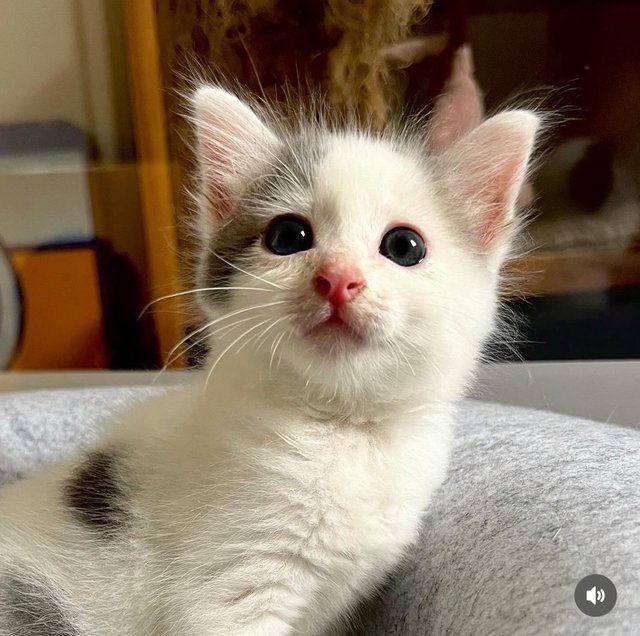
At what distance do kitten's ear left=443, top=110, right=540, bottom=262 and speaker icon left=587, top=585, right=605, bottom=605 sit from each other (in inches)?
15.1

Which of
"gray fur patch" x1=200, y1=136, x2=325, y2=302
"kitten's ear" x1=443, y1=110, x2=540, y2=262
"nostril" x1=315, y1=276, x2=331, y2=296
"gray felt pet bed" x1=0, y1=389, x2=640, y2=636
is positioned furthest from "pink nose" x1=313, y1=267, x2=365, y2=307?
"gray felt pet bed" x1=0, y1=389, x2=640, y2=636

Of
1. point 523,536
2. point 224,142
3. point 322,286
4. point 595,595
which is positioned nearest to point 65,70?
point 224,142

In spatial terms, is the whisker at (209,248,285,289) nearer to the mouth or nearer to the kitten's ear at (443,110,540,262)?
the mouth

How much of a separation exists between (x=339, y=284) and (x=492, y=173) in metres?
0.30

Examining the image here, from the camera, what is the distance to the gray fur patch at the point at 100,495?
81 cm

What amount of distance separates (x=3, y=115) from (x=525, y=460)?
1.97 metres

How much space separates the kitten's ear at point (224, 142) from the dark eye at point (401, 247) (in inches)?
8.7

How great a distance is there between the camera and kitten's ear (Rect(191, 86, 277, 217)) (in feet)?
2.76

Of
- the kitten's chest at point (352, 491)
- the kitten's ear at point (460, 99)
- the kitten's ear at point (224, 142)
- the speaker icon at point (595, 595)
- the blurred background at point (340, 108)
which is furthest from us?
the blurred background at point (340, 108)

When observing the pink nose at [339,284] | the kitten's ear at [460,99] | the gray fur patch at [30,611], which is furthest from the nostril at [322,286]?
the kitten's ear at [460,99]

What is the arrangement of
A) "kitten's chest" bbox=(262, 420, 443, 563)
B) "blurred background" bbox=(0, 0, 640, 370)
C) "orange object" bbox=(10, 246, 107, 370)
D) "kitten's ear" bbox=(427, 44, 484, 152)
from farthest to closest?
1. "orange object" bbox=(10, 246, 107, 370)
2. "blurred background" bbox=(0, 0, 640, 370)
3. "kitten's ear" bbox=(427, 44, 484, 152)
4. "kitten's chest" bbox=(262, 420, 443, 563)

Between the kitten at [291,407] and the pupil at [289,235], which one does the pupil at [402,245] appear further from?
the pupil at [289,235]

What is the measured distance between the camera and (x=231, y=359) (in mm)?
819

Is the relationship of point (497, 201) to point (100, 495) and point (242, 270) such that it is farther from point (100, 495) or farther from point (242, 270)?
point (100, 495)
